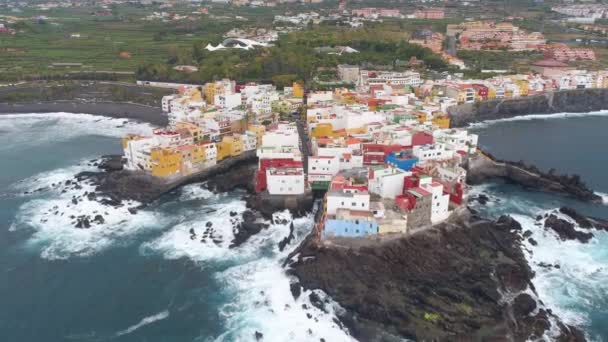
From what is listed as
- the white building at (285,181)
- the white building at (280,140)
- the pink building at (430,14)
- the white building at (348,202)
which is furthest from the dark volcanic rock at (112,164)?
the pink building at (430,14)

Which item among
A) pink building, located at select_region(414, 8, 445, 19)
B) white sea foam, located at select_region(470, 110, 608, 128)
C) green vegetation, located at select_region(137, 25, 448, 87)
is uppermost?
pink building, located at select_region(414, 8, 445, 19)

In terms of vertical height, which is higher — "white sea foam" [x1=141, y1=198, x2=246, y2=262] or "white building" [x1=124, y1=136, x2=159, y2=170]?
"white building" [x1=124, y1=136, x2=159, y2=170]

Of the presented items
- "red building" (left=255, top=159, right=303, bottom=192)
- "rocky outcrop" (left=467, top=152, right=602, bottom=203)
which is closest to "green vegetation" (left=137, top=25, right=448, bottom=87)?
"red building" (left=255, top=159, right=303, bottom=192)

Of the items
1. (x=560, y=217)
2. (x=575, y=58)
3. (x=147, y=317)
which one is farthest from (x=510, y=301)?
(x=575, y=58)

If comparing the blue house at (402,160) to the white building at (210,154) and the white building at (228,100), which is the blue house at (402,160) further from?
the white building at (228,100)

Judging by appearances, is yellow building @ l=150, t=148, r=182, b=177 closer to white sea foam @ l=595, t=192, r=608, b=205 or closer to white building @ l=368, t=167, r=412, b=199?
white building @ l=368, t=167, r=412, b=199

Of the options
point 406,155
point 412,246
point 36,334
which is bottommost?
point 36,334

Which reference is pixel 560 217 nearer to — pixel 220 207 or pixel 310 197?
pixel 310 197
